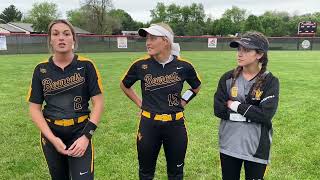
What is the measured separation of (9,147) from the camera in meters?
7.00

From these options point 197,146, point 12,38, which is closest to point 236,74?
point 197,146

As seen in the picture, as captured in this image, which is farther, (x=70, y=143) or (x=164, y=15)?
(x=164, y=15)

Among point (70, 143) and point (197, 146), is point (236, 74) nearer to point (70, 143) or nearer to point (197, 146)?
point (70, 143)

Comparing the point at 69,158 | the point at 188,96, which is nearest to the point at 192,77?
the point at 188,96

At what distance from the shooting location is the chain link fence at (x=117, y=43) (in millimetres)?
34250

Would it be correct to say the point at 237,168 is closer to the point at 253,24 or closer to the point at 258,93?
the point at 258,93

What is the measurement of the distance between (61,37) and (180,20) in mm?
100721

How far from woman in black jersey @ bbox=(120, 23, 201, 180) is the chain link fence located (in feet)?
92.1

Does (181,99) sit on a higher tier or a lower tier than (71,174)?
higher

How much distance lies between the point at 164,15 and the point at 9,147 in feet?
331

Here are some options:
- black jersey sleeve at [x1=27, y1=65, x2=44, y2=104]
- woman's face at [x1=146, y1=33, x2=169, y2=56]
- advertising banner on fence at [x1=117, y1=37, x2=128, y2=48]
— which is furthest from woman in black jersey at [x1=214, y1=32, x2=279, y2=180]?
advertising banner on fence at [x1=117, y1=37, x2=128, y2=48]

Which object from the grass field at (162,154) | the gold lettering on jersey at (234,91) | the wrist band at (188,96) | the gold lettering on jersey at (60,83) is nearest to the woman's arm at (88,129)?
the gold lettering on jersey at (60,83)

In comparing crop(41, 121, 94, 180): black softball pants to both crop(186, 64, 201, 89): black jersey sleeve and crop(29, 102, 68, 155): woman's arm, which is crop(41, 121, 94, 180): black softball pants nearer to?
crop(29, 102, 68, 155): woman's arm

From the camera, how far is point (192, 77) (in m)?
4.70
